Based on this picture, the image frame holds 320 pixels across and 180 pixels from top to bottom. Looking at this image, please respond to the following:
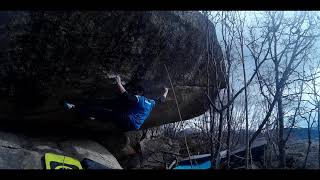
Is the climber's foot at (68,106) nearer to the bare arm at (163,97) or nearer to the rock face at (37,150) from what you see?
the rock face at (37,150)

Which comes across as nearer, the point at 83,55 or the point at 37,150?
the point at 83,55

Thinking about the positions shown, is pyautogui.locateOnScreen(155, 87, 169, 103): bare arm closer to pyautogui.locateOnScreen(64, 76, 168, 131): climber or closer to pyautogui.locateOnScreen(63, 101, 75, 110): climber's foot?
pyautogui.locateOnScreen(64, 76, 168, 131): climber

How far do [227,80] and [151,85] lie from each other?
7.71 feet

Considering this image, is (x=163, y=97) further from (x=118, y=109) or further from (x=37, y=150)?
(x=37, y=150)

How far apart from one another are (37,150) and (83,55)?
2.17 meters

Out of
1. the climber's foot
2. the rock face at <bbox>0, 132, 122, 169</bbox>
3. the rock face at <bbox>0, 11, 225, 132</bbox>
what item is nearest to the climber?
the climber's foot

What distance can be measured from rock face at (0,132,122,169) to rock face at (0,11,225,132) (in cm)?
45

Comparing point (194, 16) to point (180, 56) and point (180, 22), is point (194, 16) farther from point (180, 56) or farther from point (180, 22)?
point (180, 56)

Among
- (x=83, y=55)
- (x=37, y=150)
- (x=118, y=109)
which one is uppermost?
(x=83, y=55)

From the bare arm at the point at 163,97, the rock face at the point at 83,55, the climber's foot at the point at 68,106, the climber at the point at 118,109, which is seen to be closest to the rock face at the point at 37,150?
the rock face at the point at 83,55

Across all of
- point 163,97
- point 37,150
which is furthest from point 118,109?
point 37,150

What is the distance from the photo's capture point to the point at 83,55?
620 centimetres

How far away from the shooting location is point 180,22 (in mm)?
7059

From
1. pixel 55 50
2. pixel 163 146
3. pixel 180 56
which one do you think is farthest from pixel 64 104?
pixel 163 146
